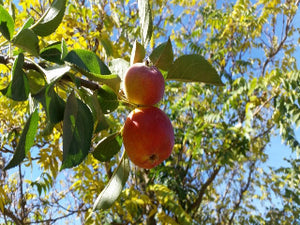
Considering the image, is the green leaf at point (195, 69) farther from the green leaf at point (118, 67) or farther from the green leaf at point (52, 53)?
the green leaf at point (52, 53)

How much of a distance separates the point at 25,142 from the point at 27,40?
170 millimetres

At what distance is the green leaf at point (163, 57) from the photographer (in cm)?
64

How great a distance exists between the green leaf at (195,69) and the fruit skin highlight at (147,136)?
10cm

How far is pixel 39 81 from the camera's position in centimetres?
87

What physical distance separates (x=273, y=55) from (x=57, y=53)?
489cm

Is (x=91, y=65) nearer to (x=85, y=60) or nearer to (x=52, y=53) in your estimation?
(x=85, y=60)

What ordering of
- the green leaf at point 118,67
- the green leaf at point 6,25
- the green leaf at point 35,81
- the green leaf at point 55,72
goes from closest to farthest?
the green leaf at point 55,72 → the green leaf at point 6,25 → the green leaf at point 118,67 → the green leaf at point 35,81

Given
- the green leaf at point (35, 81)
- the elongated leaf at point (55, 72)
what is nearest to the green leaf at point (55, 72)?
the elongated leaf at point (55, 72)

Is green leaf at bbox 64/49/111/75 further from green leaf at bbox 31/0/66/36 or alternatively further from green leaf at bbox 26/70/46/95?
green leaf at bbox 26/70/46/95

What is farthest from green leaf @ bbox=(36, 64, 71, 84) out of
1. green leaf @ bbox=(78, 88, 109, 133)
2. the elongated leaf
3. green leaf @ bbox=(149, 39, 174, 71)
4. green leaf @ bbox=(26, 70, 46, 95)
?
green leaf @ bbox=(26, 70, 46, 95)

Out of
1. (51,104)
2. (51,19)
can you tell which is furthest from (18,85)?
(51,19)

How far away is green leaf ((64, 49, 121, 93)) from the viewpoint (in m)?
0.52

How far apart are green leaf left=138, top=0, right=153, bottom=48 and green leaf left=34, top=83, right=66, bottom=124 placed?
0.73 feet

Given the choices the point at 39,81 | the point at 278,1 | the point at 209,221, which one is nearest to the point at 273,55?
the point at 278,1
